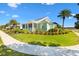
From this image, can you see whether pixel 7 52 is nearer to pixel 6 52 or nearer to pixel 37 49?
pixel 6 52

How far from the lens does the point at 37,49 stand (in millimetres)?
2283

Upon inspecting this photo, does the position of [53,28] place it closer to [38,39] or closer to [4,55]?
[38,39]

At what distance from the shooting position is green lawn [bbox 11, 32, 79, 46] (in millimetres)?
2277

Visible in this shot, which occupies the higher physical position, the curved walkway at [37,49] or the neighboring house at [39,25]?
the neighboring house at [39,25]

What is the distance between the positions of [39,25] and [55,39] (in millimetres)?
210

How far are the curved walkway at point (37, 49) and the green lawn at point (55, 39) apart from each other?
0.16 ft

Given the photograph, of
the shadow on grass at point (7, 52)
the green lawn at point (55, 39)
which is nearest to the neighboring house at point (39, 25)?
the green lawn at point (55, 39)

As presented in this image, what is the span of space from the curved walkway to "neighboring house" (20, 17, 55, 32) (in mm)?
168

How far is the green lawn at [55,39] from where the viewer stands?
228 centimetres

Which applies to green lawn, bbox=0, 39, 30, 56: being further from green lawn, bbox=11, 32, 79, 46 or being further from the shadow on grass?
green lawn, bbox=11, 32, 79, 46

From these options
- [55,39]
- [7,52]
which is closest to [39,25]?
[55,39]

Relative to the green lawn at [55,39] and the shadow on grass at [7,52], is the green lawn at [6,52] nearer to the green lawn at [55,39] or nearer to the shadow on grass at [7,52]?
the shadow on grass at [7,52]

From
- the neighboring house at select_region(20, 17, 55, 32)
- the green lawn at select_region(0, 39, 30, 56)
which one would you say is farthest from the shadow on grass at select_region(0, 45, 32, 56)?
the neighboring house at select_region(20, 17, 55, 32)

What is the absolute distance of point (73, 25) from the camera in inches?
90.1
